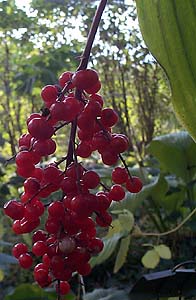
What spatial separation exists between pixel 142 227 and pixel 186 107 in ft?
4.26

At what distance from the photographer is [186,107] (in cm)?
31

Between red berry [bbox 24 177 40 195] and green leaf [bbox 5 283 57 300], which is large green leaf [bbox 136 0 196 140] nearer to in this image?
red berry [bbox 24 177 40 195]

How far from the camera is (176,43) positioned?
0.30 meters

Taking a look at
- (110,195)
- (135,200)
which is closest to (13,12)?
(135,200)

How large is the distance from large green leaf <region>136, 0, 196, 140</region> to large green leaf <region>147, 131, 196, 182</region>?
0.90 m

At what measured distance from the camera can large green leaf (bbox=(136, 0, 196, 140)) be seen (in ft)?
0.96

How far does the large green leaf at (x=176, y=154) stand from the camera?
3.98ft

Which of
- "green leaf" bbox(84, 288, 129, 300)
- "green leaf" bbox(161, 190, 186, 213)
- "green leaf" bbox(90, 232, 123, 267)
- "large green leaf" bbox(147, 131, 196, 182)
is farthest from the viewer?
"green leaf" bbox(161, 190, 186, 213)

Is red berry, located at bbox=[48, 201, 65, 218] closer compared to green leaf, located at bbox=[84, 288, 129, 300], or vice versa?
red berry, located at bbox=[48, 201, 65, 218]

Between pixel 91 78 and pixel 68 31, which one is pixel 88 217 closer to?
pixel 91 78

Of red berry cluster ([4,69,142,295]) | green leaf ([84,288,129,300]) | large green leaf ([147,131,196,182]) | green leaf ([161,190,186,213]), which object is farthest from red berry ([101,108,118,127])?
green leaf ([161,190,186,213])

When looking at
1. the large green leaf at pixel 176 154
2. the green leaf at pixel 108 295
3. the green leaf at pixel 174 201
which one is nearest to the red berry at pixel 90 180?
the green leaf at pixel 108 295

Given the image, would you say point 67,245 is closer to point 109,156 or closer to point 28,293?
point 109,156

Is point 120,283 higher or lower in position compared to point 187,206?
lower
